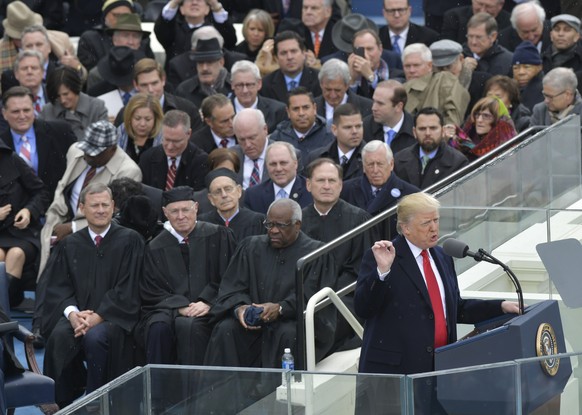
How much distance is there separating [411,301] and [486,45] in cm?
673

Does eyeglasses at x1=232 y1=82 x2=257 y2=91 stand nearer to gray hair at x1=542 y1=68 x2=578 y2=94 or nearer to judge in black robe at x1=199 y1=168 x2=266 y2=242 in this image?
judge in black robe at x1=199 y1=168 x2=266 y2=242

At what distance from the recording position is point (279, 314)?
9.76m

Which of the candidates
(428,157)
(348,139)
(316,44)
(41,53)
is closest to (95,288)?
(348,139)

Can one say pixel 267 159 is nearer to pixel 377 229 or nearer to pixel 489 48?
pixel 377 229

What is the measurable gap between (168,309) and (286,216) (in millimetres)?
1217

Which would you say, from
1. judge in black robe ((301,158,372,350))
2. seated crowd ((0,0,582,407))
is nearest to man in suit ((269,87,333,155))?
seated crowd ((0,0,582,407))

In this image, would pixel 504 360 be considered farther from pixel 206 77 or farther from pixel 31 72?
pixel 31 72

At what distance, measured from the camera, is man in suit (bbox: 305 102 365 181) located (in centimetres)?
1160

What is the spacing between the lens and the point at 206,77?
45.7 ft

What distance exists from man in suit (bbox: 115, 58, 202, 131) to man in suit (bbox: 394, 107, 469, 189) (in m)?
2.56

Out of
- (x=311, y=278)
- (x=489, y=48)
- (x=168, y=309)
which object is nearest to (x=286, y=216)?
(x=311, y=278)

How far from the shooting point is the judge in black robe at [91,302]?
1038 cm

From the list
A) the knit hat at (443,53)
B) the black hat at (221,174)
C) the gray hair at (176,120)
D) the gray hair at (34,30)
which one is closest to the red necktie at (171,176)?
the gray hair at (176,120)

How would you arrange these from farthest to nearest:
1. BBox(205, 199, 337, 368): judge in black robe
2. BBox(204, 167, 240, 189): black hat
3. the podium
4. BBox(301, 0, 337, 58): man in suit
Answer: BBox(301, 0, 337, 58): man in suit < BBox(204, 167, 240, 189): black hat < BBox(205, 199, 337, 368): judge in black robe < the podium
